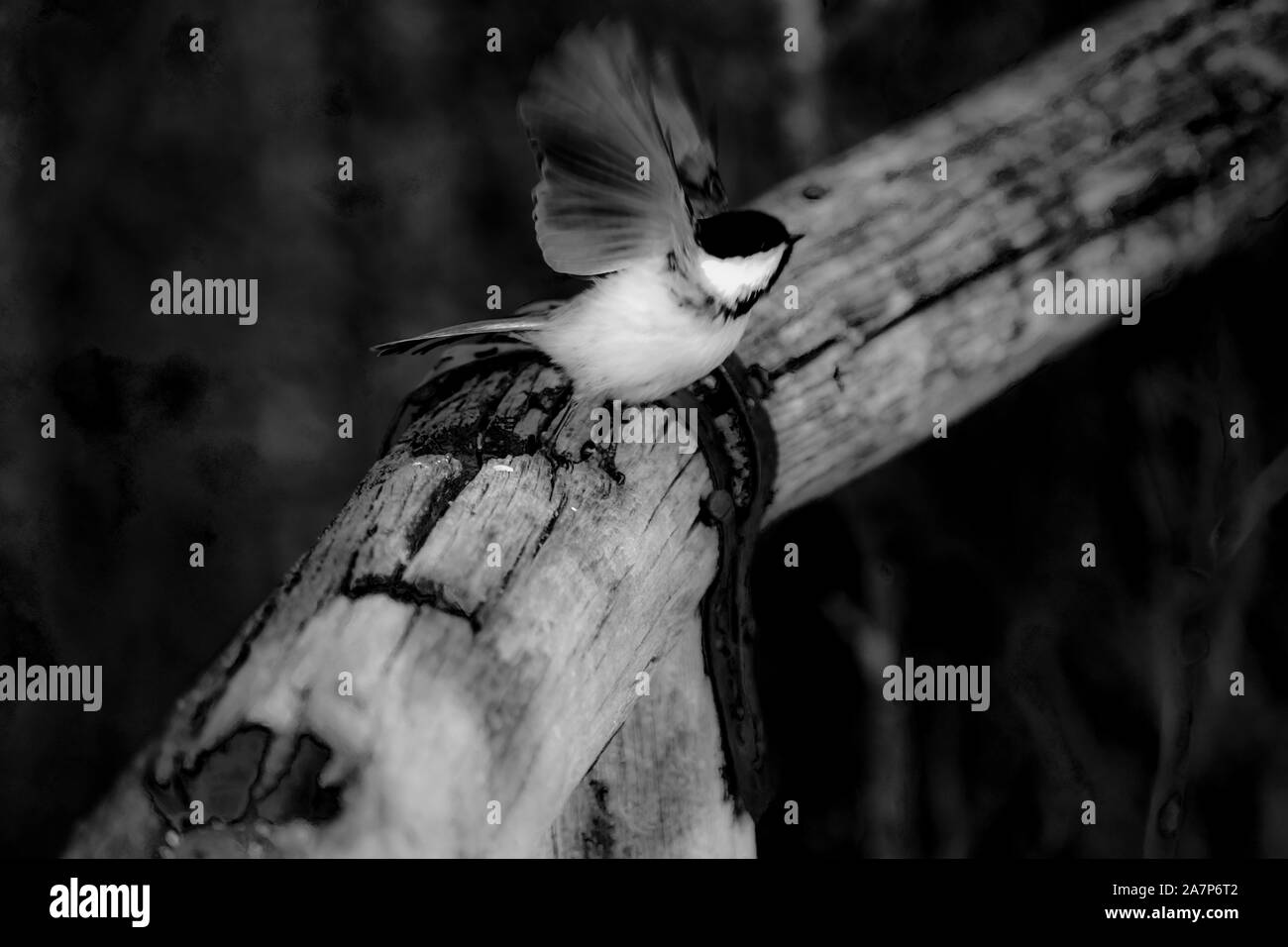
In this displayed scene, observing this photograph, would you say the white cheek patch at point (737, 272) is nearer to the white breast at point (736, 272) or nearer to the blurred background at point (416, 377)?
the white breast at point (736, 272)

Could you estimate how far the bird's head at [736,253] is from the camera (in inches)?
29.1

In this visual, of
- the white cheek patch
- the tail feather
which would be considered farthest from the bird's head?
the tail feather

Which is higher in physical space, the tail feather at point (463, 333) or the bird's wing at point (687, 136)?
the bird's wing at point (687, 136)

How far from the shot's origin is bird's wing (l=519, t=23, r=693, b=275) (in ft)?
2.27

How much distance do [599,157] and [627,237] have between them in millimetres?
61

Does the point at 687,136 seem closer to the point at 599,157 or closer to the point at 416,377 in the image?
the point at 599,157

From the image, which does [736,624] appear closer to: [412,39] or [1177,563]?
[1177,563]

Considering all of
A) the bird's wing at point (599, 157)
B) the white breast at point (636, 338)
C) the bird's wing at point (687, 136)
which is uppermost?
the bird's wing at point (687, 136)

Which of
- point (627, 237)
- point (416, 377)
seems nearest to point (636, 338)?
point (627, 237)

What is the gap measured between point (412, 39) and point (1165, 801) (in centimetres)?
137

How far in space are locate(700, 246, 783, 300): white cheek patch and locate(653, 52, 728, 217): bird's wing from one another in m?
0.06

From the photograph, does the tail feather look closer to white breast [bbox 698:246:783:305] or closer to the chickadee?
the chickadee

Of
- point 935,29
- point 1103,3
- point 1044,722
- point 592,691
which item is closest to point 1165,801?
point 1044,722

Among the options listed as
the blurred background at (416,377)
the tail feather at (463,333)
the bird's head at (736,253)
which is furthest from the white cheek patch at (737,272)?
the blurred background at (416,377)
